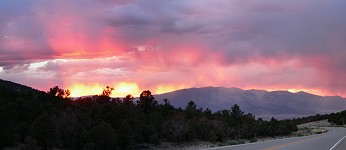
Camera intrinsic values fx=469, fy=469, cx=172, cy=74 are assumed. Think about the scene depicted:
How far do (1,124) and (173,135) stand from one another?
2979cm

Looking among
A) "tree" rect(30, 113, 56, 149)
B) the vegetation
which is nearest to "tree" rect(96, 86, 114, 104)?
the vegetation

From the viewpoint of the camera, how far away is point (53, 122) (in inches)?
2079

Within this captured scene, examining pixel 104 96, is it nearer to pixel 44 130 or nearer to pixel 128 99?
pixel 128 99

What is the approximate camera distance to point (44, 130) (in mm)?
50688

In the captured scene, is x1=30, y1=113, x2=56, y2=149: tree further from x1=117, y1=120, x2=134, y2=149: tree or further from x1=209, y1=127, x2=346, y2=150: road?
x1=209, y1=127, x2=346, y2=150: road

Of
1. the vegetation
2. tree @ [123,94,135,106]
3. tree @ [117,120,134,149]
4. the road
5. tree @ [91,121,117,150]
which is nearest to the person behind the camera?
the road

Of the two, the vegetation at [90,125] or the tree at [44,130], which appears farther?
the vegetation at [90,125]

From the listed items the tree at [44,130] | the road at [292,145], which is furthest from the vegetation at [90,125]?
the road at [292,145]

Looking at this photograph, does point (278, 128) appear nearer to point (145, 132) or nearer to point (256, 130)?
point (256, 130)

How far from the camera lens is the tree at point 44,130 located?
50.7m

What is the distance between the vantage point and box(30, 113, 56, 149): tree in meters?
50.7

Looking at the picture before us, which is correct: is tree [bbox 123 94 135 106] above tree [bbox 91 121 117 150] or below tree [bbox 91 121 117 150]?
above

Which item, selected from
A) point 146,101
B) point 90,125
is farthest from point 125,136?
point 146,101

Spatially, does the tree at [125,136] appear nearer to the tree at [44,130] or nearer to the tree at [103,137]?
the tree at [103,137]
